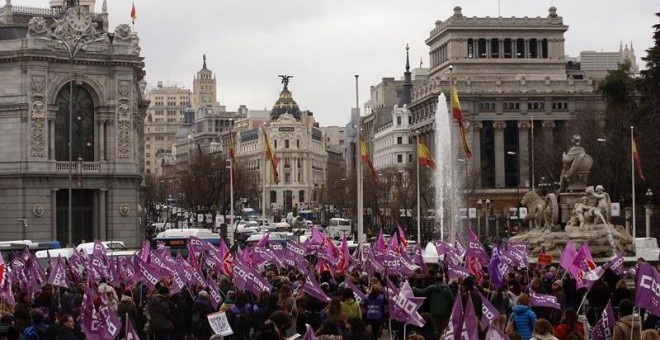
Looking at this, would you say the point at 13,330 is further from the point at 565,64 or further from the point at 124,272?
the point at 565,64

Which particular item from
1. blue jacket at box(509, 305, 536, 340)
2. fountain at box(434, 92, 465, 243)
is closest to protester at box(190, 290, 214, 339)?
blue jacket at box(509, 305, 536, 340)

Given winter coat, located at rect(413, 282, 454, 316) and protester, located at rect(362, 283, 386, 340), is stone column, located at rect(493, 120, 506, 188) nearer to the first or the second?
winter coat, located at rect(413, 282, 454, 316)

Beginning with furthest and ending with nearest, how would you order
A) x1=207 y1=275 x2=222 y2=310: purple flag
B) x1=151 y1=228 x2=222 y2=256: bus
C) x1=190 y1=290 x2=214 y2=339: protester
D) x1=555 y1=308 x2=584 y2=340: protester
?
x1=151 y1=228 x2=222 y2=256: bus → x1=207 y1=275 x2=222 y2=310: purple flag → x1=190 y1=290 x2=214 y2=339: protester → x1=555 y1=308 x2=584 y2=340: protester

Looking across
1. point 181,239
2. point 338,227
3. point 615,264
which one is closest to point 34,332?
point 615,264

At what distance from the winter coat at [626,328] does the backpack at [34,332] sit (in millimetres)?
7645

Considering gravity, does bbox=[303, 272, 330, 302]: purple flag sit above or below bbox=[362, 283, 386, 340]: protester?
above

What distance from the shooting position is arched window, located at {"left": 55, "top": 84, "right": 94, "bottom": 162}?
245 feet

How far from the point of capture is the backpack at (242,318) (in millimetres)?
21406

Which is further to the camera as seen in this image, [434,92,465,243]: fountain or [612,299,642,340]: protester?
[434,92,465,243]: fountain

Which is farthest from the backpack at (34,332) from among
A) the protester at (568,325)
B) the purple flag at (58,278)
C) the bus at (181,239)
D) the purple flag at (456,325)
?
the bus at (181,239)

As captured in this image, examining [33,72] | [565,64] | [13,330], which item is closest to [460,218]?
[33,72]

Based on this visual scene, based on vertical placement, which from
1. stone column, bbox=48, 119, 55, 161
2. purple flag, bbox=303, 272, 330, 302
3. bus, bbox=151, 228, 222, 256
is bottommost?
purple flag, bbox=303, 272, 330, 302

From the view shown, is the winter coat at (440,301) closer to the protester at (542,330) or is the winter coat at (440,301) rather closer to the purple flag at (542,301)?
the purple flag at (542,301)

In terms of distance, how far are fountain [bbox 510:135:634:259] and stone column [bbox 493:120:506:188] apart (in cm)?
8094
